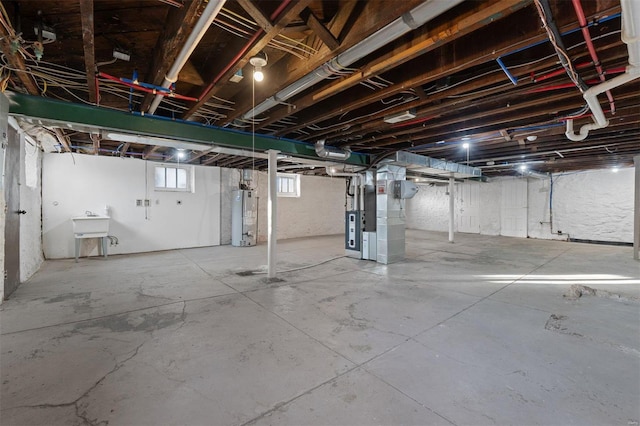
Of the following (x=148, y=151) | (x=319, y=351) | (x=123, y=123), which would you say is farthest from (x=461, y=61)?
(x=148, y=151)

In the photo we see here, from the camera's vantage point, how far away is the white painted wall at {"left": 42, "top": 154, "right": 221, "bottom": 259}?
5.23 metres

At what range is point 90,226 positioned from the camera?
5.07 m

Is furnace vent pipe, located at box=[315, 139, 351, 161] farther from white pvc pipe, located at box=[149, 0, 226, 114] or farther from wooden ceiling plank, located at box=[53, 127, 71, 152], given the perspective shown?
wooden ceiling plank, located at box=[53, 127, 71, 152]

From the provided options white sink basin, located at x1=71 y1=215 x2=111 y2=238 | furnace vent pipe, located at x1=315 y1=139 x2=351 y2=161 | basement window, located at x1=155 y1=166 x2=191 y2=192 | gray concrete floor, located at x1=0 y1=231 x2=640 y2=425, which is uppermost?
furnace vent pipe, located at x1=315 y1=139 x2=351 y2=161

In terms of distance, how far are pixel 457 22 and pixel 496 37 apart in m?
0.45

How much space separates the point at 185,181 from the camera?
22.9 feet

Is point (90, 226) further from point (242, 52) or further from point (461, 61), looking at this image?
point (461, 61)

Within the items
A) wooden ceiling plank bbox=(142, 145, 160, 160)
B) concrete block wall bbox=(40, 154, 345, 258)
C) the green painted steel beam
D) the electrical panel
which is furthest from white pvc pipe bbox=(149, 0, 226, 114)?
the electrical panel

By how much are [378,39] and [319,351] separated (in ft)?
7.18

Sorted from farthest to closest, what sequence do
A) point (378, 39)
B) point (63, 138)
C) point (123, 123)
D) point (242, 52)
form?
point (63, 138)
point (123, 123)
point (242, 52)
point (378, 39)

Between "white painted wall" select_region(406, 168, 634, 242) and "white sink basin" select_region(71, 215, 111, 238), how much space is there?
1075cm

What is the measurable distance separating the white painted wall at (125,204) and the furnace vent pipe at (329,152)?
3899mm

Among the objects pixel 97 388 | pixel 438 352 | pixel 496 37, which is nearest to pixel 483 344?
pixel 438 352

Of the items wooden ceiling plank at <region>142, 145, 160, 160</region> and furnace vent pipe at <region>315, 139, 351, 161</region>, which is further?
wooden ceiling plank at <region>142, 145, 160, 160</region>
